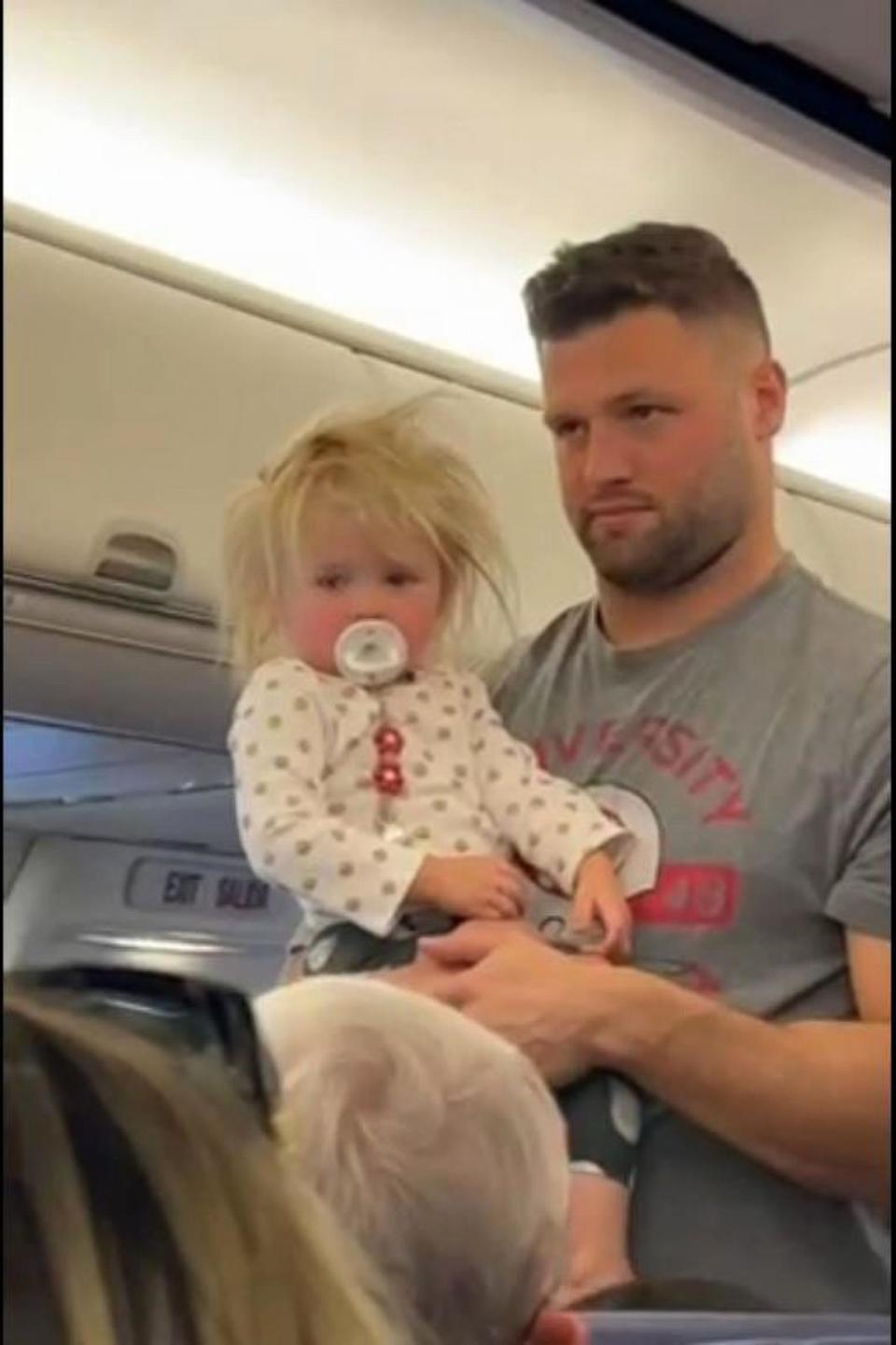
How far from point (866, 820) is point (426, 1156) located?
245 millimetres

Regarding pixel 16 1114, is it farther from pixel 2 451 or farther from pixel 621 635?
pixel 621 635

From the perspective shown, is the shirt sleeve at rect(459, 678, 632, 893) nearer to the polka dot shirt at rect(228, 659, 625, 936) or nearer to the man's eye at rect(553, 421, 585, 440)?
the polka dot shirt at rect(228, 659, 625, 936)

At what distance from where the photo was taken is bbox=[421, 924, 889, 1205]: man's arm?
896 millimetres

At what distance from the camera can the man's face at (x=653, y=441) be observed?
1.03m

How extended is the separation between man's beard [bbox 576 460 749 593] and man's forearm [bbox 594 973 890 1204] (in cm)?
20

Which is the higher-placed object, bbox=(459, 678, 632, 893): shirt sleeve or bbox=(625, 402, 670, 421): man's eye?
bbox=(625, 402, 670, 421): man's eye

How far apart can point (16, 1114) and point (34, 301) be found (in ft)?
1.41

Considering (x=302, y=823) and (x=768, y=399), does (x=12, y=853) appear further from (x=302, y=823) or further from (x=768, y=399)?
(x=768, y=399)

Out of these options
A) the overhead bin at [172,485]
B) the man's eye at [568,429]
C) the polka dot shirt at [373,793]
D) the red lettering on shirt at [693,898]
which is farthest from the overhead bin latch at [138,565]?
the red lettering on shirt at [693,898]

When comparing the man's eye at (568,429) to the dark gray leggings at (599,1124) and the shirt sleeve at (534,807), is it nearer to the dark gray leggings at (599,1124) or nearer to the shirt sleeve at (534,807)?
the shirt sleeve at (534,807)

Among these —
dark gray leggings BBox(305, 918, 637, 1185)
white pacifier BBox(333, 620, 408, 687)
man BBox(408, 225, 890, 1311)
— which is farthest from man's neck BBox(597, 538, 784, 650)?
dark gray leggings BBox(305, 918, 637, 1185)

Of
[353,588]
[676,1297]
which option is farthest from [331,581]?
[676,1297]

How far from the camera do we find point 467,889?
40.8 inches

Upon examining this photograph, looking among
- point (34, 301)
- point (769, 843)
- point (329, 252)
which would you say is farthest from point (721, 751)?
point (329, 252)
